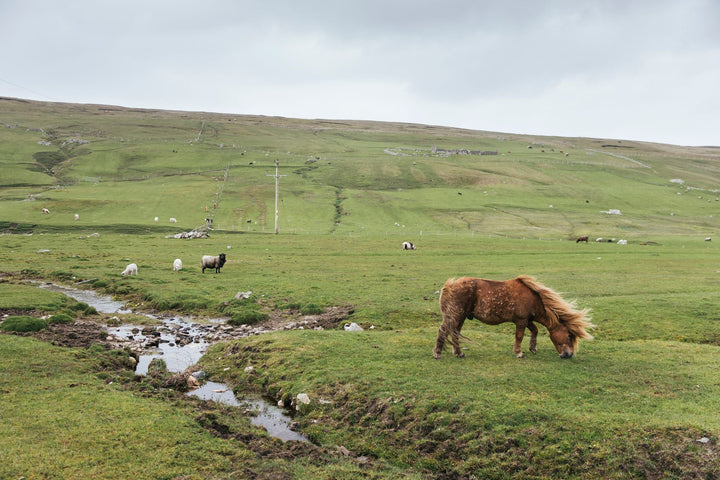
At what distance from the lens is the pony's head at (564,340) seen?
14406 mm

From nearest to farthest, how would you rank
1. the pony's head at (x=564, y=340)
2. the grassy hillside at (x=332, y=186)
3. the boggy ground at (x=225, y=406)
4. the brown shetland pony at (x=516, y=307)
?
the boggy ground at (x=225, y=406), the brown shetland pony at (x=516, y=307), the pony's head at (x=564, y=340), the grassy hillside at (x=332, y=186)

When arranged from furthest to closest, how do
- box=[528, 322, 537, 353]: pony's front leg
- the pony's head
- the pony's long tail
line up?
1. box=[528, 322, 537, 353]: pony's front leg
2. the pony's head
3. the pony's long tail

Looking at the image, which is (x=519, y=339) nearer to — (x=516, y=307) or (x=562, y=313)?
(x=516, y=307)

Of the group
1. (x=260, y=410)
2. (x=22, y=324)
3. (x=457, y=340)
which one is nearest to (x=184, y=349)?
(x=22, y=324)

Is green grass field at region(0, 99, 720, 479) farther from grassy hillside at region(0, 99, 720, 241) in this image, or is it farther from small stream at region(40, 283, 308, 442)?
grassy hillside at region(0, 99, 720, 241)

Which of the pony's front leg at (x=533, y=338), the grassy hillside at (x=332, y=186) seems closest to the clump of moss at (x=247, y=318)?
the pony's front leg at (x=533, y=338)

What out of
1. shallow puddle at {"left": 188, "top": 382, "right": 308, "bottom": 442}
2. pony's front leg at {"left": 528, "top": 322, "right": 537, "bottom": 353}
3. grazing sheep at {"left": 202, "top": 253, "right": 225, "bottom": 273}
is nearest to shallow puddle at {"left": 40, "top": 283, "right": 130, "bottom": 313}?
grazing sheep at {"left": 202, "top": 253, "right": 225, "bottom": 273}

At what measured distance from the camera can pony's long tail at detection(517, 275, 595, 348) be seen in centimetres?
1391

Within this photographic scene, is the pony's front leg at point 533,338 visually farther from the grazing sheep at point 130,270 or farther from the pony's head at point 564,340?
the grazing sheep at point 130,270

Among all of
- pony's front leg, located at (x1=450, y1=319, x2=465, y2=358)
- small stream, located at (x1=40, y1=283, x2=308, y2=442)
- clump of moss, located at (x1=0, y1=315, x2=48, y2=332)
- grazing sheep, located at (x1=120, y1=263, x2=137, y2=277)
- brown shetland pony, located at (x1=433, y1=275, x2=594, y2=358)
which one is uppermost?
brown shetland pony, located at (x1=433, y1=275, x2=594, y2=358)

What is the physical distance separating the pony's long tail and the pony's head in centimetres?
13

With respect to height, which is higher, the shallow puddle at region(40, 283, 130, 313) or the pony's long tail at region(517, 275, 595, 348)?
the pony's long tail at region(517, 275, 595, 348)

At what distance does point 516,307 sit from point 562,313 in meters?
1.37

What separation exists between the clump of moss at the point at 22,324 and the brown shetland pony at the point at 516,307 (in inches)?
647
